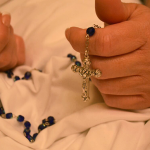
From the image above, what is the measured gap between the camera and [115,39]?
0.41 metres

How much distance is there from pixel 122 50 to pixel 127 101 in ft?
0.53

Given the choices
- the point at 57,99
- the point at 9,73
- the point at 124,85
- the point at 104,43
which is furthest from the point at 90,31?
the point at 9,73

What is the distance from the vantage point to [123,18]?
0.44 meters

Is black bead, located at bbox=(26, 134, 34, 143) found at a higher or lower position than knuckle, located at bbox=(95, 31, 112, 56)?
lower

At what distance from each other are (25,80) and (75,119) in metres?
0.27

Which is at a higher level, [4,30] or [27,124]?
[4,30]

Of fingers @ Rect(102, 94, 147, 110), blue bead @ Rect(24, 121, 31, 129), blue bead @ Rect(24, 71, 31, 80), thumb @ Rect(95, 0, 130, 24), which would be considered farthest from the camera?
blue bead @ Rect(24, 71, 31, 80)

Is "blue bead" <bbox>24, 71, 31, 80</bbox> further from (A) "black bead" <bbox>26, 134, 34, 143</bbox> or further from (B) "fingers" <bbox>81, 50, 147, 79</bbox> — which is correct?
(B) "fingers" <bbox>81, 50, 147, 79</bbox>

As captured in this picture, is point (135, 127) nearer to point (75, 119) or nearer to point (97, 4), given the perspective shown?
point (75, 119)

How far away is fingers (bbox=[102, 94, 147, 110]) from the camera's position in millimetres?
505

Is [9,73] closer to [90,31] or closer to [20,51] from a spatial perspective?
[20,51]

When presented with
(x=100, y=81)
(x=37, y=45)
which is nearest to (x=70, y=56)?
(x=37, y=45)

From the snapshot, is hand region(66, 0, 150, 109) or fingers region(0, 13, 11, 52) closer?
hand region(66, 0, 150, 109)

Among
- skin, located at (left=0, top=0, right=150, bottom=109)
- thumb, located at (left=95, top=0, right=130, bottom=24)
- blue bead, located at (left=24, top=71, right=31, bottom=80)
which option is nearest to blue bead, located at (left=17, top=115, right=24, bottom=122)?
blue bead, located at (left=24, top=71, right=31, bottom=80)
